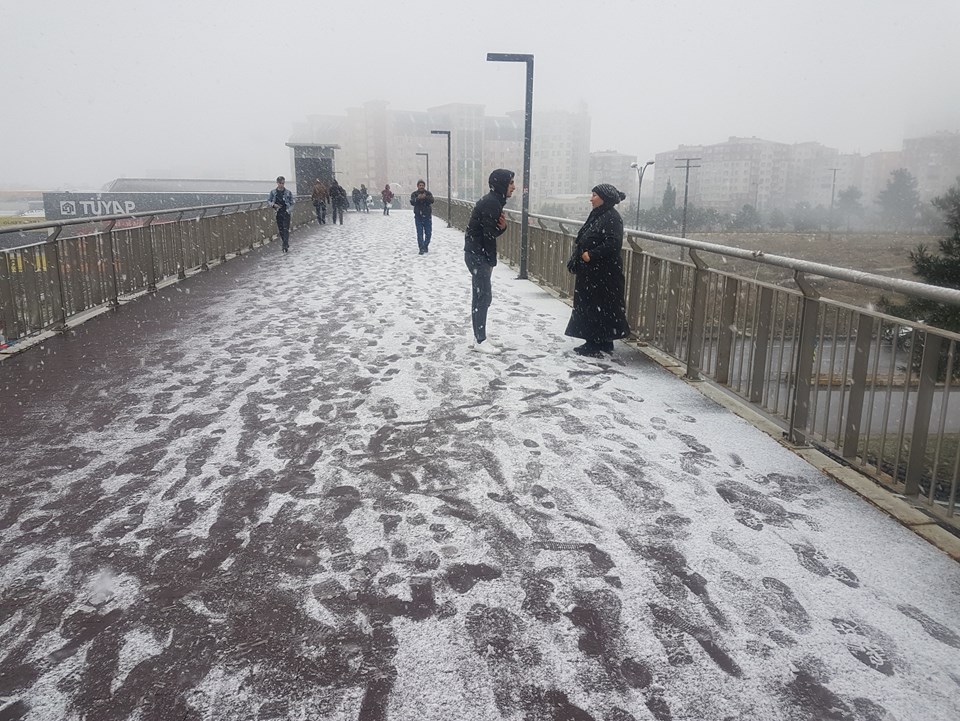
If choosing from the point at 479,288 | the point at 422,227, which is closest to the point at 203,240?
the point at 422,227

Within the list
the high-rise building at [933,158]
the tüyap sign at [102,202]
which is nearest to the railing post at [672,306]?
the tüyap sign at [102,202]

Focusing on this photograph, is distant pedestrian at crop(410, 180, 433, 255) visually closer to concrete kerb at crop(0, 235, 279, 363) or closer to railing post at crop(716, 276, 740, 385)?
concrete kerb at crop(0, 235, 279, 363)

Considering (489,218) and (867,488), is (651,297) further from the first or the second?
(867,488)

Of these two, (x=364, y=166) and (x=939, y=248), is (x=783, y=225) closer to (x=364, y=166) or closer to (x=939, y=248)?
(x=364, y=166)

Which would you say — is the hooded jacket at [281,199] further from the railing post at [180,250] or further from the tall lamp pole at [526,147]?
the tall lamp pole at [526,147]

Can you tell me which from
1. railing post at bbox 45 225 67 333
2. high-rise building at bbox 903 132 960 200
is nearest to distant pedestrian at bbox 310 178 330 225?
railing post at bbox 45 225 67 333

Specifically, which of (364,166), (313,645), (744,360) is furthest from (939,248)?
(364,166)

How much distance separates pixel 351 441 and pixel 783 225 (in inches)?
5480

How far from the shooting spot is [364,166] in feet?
553

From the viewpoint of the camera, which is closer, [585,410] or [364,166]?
[585,410]

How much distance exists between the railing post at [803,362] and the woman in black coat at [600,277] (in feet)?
8.78

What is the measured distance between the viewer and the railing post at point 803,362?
15.5ft

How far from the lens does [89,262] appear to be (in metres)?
9.54

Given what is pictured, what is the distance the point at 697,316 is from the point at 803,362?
1.79m
